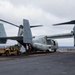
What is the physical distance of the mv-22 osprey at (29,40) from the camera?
4000cm

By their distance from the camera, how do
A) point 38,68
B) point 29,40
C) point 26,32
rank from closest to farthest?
1. point 38,68
2. point 26,32
3. point 29,40

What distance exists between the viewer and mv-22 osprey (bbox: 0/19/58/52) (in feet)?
131

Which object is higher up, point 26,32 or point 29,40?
point 26,32

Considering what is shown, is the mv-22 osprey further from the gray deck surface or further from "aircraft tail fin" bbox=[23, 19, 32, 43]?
the gray deck surface

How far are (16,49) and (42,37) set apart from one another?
10597mm

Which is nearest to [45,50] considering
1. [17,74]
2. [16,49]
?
[16,49]

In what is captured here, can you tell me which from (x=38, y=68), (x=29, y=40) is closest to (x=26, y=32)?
(x=29, y=40)

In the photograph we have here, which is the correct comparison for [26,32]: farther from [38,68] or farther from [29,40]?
[38,68]

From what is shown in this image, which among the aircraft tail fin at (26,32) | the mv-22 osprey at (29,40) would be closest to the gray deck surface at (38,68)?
the aircraft tail fin at (26,32)

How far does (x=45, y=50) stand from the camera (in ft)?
162

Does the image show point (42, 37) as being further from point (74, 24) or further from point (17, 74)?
point (17, 74)

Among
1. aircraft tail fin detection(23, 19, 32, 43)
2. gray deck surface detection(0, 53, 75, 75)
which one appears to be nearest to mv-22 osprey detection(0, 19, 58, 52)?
aircraft tail fin detection(23, 19, 32, 43)

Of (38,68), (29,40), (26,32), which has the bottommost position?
(38,68)

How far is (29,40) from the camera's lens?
40.6 metres
